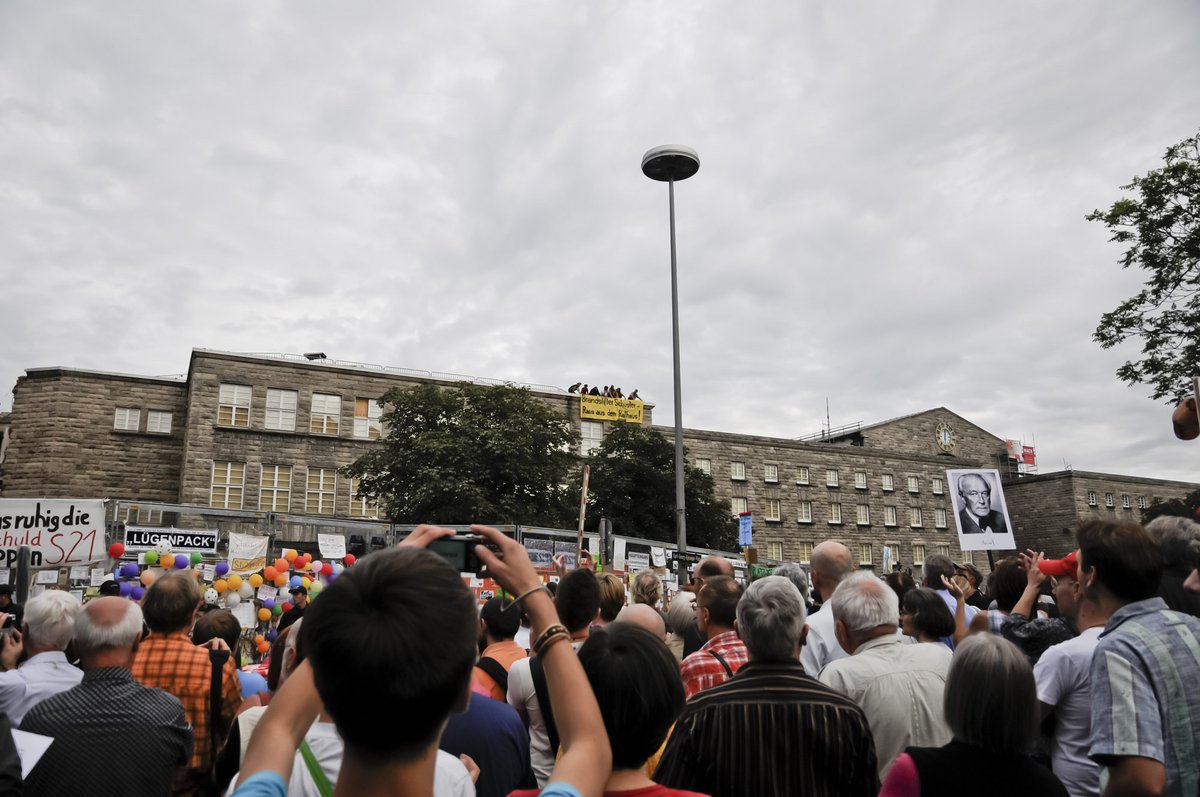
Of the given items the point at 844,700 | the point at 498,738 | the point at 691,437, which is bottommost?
the point at 498,738

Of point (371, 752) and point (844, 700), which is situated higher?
point (371, 752)

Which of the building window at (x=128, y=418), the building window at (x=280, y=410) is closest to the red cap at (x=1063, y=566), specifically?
the building window at (x=280, y=410)

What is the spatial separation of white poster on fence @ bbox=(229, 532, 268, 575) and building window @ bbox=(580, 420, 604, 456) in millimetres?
25974

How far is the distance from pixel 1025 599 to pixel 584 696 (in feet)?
13.9

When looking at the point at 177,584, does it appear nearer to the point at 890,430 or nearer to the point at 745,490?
the point at 745,490

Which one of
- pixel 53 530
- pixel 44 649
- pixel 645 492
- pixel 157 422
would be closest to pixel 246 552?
pixel 53 530

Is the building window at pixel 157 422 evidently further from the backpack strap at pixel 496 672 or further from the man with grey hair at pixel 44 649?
the backpack strap at pixel 496 672

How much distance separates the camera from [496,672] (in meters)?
4.71

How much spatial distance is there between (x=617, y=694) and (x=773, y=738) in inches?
40.1

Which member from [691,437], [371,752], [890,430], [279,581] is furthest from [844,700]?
[890,430]

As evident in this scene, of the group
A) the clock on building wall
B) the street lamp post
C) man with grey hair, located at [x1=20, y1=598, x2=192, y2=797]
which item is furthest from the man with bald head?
the clock on building wall

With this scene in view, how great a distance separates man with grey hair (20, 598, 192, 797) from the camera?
131 inches

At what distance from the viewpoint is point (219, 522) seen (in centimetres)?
3544

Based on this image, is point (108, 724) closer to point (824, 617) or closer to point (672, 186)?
point (824, 617)
